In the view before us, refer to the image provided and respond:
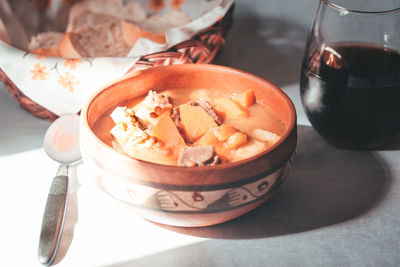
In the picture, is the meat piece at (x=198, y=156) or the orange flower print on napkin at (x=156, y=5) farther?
the orange flower print on napkin at (x=156, y=5)

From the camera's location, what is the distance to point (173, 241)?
995 millimetres

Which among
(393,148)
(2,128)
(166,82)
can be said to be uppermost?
(166,82)

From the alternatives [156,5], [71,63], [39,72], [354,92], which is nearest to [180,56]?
[71,63]

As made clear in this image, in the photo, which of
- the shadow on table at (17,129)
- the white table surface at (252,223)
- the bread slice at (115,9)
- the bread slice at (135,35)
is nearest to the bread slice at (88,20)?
the bread slice at (115,9)

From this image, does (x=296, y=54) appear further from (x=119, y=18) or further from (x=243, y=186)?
(x=243, y=186)

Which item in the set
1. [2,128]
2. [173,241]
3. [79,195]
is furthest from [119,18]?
[173,241]

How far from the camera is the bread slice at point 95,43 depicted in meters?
1.60

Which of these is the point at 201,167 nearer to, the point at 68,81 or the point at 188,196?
the point at 188,196

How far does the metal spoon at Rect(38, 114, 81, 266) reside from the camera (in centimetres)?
94

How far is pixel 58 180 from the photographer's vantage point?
3.65 feet

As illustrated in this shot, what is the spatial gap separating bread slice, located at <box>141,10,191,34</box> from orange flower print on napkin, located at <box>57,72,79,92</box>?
646 millimetres

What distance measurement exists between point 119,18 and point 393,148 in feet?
4.25

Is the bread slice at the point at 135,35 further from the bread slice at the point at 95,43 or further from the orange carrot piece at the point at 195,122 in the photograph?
the orange carrot piece at the point at 195,122

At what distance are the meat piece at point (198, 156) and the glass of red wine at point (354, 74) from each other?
46 centimetres
